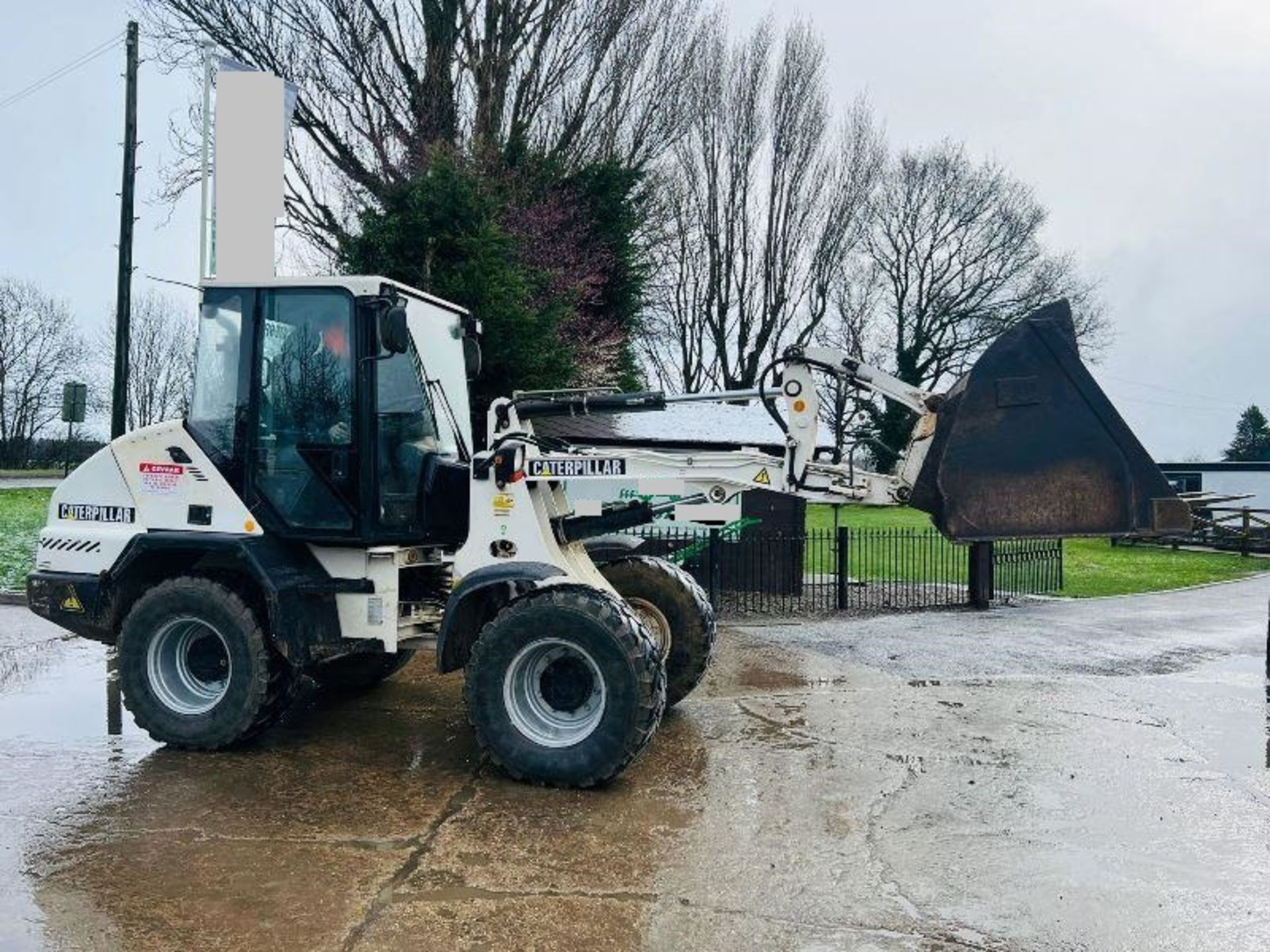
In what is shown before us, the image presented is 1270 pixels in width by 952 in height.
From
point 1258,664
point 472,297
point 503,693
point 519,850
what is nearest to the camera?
point 519,850

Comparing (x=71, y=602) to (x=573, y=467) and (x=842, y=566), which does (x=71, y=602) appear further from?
(x=842, y=566)

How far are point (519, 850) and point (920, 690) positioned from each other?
4988 mm

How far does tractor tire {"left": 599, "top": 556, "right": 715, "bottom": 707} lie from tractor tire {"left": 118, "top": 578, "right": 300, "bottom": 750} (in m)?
2.46

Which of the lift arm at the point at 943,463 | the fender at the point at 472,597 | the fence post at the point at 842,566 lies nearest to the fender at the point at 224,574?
the fender at the point at 472,597

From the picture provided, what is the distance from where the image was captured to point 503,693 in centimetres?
594

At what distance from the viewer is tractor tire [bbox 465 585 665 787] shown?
225 inches

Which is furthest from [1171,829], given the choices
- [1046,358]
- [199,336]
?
[199,336]

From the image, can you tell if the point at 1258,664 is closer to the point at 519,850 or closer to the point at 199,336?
the point at 519,850

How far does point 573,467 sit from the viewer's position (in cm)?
633

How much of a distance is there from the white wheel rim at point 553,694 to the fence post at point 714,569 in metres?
7.60

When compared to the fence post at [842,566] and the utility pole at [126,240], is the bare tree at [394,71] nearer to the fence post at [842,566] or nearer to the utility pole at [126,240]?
the utility pole at [126,240]

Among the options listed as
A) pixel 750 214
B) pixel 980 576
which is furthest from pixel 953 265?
pixel 980 576

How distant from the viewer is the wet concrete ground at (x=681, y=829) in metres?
4.20

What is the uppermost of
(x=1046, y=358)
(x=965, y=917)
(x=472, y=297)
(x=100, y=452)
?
(x=472, y=297)
